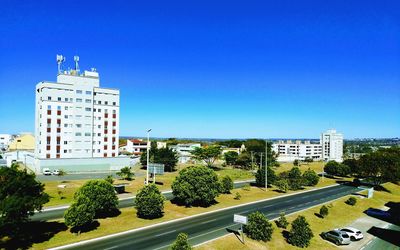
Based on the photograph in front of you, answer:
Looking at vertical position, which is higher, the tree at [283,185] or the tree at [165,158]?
the tree at [165,158]

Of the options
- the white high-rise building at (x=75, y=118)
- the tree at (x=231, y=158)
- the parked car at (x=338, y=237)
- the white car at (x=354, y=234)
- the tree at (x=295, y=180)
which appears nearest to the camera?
the parked car at (x=338, y=237)

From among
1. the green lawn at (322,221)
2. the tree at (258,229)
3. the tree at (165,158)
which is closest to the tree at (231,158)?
the tree at (165,158)

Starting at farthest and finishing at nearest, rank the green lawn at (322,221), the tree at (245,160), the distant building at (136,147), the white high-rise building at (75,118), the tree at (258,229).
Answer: the distant building at (136,147)
the tree at (245,160)
the white high-rise building at (75,118)
the tree at (258,229)
the green lawn at (322,221)

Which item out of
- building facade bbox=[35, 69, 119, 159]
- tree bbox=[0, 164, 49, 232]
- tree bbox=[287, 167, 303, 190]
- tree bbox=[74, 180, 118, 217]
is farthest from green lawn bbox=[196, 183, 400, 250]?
building facade bbox=[35, 69, 119, 159]

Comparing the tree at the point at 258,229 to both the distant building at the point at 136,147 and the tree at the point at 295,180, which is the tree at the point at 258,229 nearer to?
the tree at the point at 295,180

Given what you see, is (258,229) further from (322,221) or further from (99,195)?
(99,195)

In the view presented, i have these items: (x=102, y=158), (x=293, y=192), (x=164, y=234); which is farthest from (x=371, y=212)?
(x=102, y=158)

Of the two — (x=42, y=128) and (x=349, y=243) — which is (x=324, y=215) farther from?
(x=42, y=128)

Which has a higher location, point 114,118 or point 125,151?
point 114,118
